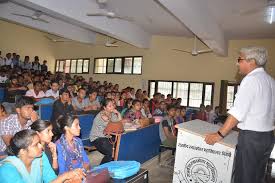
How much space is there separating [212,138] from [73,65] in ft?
44.2

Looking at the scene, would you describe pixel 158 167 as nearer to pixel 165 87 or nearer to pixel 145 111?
pixel 145 111

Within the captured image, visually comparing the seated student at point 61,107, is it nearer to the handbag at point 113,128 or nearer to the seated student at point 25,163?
the handbag at point 113,128

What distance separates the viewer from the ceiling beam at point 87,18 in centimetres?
699

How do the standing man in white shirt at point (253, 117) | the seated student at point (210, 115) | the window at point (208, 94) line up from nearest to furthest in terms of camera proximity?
the standing man in white shirt at point (253, 117), the seated student at point (210, 115), the window at point (208, 94)

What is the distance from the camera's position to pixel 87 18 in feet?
27.3

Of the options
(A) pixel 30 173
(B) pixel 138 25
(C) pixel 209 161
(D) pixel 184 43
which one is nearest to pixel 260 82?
(C) pixel 209 161

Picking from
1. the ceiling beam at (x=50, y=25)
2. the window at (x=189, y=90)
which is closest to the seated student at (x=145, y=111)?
the window at (x=189, y=90)

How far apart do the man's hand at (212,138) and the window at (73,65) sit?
41.1 ft

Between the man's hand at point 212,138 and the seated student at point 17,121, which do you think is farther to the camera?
the seated student at point 17,121

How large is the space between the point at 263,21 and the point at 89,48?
8.72 metres

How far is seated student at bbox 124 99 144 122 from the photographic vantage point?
5.77m

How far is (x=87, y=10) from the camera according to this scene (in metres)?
8.30

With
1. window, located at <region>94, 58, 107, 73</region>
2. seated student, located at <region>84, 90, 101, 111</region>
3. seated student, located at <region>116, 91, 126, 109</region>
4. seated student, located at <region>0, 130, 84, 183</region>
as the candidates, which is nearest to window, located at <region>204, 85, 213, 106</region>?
seated student, located at <region>116, 91, 126, 109</region>

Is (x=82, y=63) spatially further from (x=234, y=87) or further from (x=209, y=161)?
(x=209, y=161)
